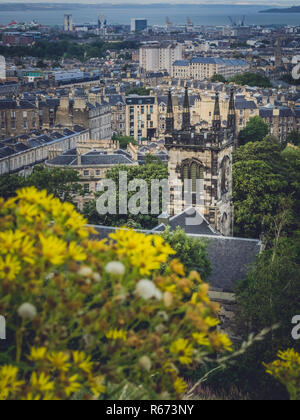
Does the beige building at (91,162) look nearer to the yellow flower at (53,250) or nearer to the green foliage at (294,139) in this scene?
the green foliage at (294,139)

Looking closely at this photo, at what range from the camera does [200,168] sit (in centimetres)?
3941

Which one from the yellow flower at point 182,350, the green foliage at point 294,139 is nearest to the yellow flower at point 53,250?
the yellow flower at point 182,350

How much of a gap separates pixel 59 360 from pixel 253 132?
84.2m

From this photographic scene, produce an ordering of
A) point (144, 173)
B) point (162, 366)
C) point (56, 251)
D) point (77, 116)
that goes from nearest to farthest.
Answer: point (56, 251) < point (162, 366) < point (144, 173) < point (77, 116)

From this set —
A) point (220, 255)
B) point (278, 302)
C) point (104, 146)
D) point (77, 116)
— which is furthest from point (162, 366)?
point (77, 116)

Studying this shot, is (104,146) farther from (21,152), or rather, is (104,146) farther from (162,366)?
(162,366)

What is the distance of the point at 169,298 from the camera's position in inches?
438

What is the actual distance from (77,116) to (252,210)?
58325 millimetres

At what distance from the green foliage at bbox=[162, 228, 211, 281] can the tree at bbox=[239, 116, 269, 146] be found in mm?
61530

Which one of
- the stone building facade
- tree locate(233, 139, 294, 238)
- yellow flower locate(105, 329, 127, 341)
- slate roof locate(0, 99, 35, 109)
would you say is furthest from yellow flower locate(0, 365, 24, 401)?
slate roof locate(0, 99, 35, 109)

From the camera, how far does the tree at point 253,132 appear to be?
92438 mm

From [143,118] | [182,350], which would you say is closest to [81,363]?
[182,350]

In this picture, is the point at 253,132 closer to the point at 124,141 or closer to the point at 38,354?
the point at 124,141

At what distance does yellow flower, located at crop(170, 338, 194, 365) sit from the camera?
37.1 ft
